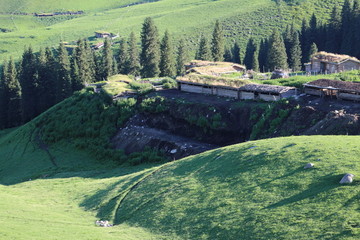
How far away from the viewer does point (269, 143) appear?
3681 centimetres

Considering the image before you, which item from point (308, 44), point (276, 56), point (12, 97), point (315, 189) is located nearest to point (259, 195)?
point (315, 189)

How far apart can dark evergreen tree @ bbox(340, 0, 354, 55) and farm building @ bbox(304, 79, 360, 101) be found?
57.6m

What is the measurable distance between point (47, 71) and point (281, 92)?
61.2 metres

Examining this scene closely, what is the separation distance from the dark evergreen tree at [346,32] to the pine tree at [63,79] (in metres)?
62.4

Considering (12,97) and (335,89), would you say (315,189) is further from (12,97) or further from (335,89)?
(12,97)

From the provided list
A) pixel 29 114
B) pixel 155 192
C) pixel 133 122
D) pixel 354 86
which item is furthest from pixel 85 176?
pixel 29 114

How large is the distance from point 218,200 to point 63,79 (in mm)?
71022

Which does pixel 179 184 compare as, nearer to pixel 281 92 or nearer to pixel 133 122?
pixel 281 92

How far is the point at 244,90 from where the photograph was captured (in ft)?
194

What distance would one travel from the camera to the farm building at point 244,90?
182 feet

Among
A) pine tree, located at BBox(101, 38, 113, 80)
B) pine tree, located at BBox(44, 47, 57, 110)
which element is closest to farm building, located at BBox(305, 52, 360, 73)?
pine tree, located at BBox(101, 38, 113, 80)

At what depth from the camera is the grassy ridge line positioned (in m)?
23.8

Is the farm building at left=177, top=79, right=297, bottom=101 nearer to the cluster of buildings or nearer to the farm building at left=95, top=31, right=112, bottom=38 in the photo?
the cluster of buildings

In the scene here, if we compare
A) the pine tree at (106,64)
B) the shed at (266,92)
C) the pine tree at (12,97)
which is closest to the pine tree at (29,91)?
the pine tree at (12,97)
